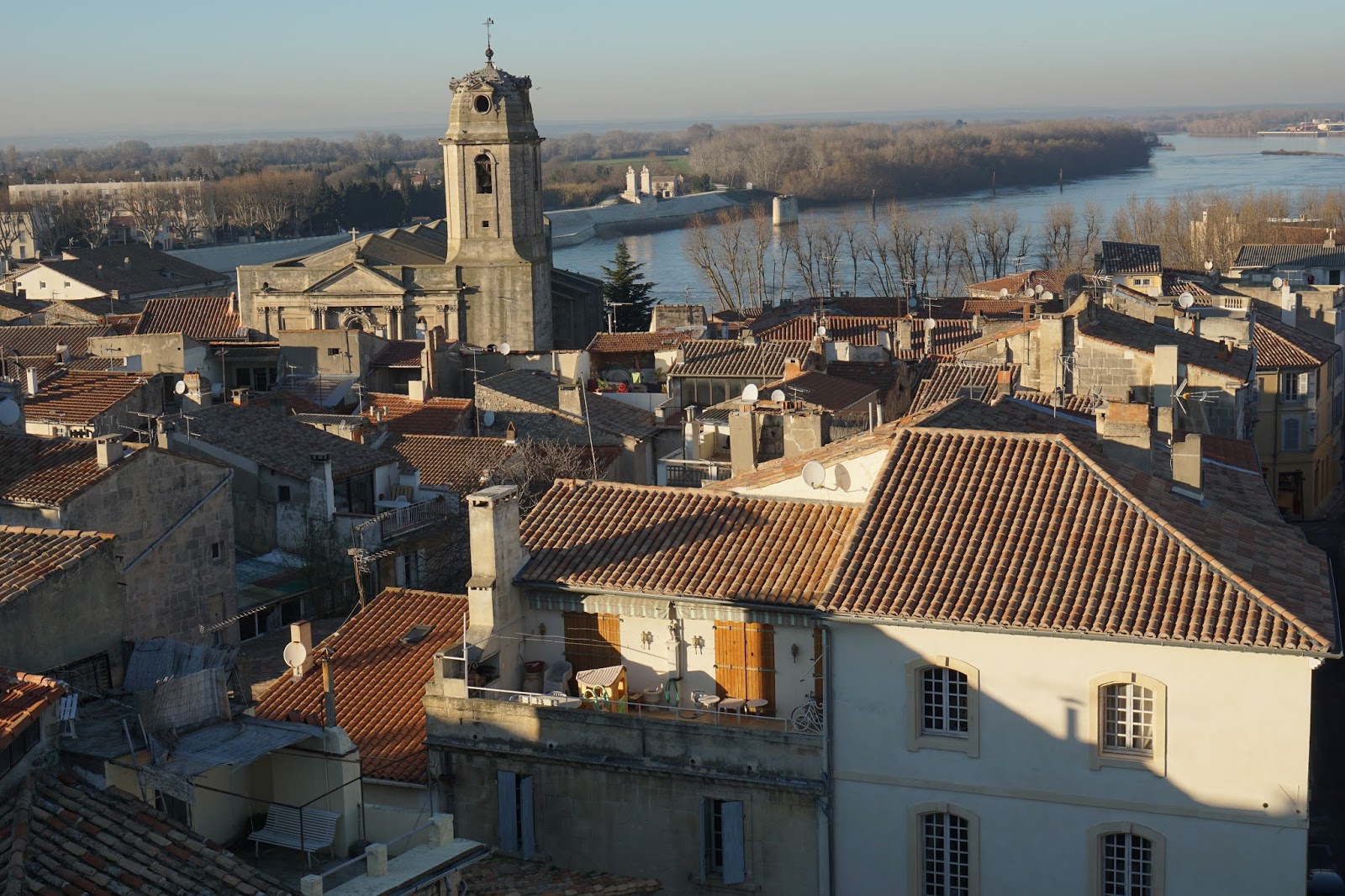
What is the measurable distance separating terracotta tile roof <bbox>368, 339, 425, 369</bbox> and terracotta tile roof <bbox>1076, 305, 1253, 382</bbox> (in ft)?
46.0

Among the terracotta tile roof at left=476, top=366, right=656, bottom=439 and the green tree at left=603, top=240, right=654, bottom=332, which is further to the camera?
the green tree at left=603, top=240, right=654, bottom=332

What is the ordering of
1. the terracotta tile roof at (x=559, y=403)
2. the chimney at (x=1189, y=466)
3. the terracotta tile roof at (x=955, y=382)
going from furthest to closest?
the terracotta tile roof at (x=559, y=403) → the terracotta tile roof at (x=955, y=382) → the chimney at (x=1189, y=466)

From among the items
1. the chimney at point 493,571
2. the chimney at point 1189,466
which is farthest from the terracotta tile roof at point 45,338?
the chimney at point 1189,466

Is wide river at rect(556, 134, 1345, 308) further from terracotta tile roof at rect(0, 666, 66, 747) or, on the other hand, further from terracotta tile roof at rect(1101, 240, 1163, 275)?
terracotta tile roof at rect(0, 666, 66, 747)

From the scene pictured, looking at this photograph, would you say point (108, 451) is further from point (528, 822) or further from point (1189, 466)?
point (1189, 466)

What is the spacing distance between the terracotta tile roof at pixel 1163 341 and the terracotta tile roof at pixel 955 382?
123 centimetres

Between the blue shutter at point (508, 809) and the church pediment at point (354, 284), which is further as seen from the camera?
the church pediment at point (354, 284)

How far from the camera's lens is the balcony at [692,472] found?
62.4ft

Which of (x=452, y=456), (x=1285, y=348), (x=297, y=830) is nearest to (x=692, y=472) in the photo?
(x=452, y=456)

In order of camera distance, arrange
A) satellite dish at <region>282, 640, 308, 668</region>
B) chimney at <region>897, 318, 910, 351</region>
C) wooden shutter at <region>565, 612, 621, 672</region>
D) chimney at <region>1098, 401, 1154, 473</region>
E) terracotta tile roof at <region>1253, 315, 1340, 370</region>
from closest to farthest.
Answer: wooden shutter at <region>565, 612, 621, 672</region> → satellite dish at <region>282, 640, 308, 668</region> → chimney at <region>1098, 401, 1154, 473</region> → terracotta tile roof at <region>1253, 315, 1340, 370</region> → chimney at <region>897, 318, 910, 351</region>

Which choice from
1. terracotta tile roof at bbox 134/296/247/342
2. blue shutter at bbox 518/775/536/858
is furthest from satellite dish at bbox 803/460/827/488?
terracotta tile roof at bbox 134/296/247/342

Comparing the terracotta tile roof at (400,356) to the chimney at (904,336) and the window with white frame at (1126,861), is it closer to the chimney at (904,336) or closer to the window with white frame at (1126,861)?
the chimney at (904,336)

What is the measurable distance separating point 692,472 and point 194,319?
86.3ft

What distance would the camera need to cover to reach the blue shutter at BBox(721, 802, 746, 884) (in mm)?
11297
